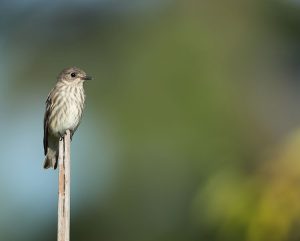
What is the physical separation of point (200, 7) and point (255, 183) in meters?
7.70

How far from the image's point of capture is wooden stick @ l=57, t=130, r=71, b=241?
4.74 metres

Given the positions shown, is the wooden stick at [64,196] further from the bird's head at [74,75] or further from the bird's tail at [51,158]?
the bird's tail at [51,158]

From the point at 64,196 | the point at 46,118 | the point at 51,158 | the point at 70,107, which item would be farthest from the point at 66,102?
the point at 64,196

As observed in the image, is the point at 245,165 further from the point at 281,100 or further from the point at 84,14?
the point at 84,14

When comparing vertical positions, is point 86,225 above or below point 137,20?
below

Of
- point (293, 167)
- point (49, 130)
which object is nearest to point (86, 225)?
point (49, 130)

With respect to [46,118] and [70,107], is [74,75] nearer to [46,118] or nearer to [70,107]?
[70,107]

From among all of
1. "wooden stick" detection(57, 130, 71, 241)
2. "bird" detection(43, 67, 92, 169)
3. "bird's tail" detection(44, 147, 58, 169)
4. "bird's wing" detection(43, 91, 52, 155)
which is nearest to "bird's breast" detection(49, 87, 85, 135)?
"bird" detection(43, 67, 92, 169)

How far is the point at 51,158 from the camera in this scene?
30.8 ft

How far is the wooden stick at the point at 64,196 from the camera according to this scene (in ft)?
15.5

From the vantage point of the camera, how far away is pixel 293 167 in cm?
723

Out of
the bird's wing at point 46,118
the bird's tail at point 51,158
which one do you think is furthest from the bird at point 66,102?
the bird's tail at point 51,158

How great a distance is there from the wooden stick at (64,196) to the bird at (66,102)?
3.01m

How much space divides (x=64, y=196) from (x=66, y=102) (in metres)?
3.88
